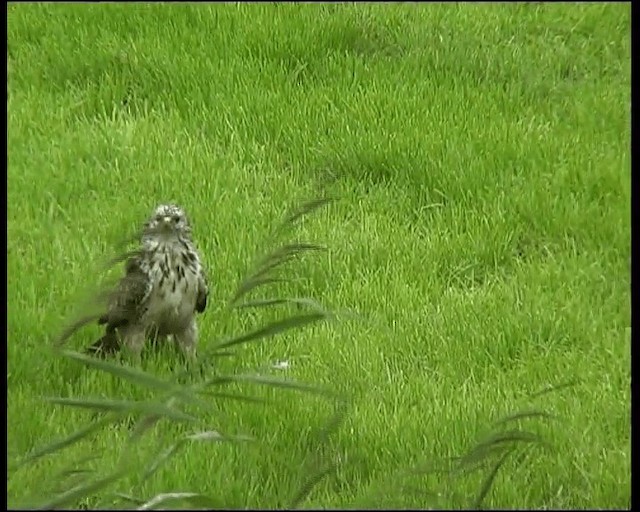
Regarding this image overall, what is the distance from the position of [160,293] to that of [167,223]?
12.8 inches

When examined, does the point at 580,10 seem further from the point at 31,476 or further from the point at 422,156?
the point at 31,476

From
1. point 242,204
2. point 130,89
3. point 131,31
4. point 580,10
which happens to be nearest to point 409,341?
point 242,204

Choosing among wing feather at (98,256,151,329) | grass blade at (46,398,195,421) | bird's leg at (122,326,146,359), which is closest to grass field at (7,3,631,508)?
bird's leg at (122,326,146,359)

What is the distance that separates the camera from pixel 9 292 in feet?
19.1

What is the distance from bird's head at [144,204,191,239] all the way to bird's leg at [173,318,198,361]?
1.35 ft

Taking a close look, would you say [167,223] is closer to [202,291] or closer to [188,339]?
[202,291]

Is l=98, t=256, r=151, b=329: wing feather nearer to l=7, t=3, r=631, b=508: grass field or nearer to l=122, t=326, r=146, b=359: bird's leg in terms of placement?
l=122, t=326, r=146, b=359: bird's leg

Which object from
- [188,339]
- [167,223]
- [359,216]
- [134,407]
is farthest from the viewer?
[359,216]

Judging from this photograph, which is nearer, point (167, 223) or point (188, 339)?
point (188, 339)

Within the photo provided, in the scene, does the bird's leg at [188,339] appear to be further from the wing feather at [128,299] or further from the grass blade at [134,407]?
the grass blade at [134,407]

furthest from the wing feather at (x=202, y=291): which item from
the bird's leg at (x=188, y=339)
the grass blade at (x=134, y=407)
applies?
the grass blade at (x=134, y=407)

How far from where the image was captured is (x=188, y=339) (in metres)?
5.48

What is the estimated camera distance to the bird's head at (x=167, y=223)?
557 cm

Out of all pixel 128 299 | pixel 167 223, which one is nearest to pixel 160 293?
pixel 128 299
